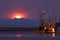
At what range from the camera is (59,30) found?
3699mm

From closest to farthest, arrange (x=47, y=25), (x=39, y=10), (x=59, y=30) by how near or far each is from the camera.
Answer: (x=47, y=25), (x=59, y=30), (x=39, y=10)

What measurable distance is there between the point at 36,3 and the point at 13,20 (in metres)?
0.57

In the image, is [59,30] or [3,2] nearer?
[59,30]

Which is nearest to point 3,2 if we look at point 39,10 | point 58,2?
point 39,10

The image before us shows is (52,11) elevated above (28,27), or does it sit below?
above

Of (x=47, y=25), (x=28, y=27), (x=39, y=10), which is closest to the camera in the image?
(x=47, y=25)

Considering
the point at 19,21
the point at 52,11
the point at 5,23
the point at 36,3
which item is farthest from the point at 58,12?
the point at 5,23

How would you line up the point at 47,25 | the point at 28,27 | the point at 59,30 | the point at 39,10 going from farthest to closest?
the point at 39,10, the point at 28,27, the point at 59,30, the point at 47,25

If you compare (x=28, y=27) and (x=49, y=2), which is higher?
(x=49, y=2)

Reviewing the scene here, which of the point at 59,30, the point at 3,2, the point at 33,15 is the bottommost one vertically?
the point at 59,30

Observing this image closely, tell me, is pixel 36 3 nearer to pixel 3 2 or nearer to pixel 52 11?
pixel 52 11

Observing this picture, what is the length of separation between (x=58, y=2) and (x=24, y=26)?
832mm

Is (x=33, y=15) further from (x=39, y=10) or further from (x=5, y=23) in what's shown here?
(x=5, y=23)

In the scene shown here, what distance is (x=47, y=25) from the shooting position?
11.3ft
